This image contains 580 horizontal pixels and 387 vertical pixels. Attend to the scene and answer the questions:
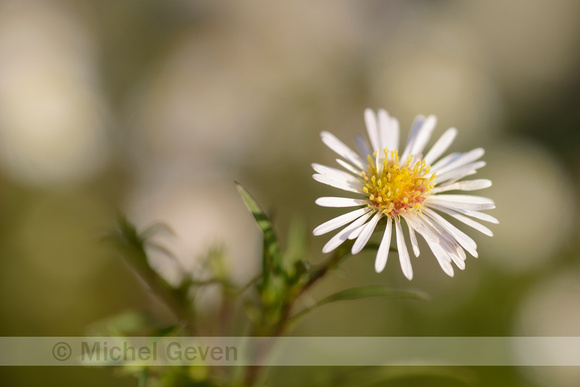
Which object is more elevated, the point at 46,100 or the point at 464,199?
the point at 46,100

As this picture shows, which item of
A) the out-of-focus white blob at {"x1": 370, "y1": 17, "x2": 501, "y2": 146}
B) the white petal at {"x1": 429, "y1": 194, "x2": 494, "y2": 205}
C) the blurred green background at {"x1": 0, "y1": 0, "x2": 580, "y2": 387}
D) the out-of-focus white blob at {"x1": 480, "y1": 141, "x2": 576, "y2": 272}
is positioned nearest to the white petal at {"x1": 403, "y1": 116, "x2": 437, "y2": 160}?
the white petal at {"x1": 429, "y1": 194, "x2": 494, "y2": 205}

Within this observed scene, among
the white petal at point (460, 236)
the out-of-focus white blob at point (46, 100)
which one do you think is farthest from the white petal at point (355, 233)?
the out-of-focus white blob at point (46, 100)

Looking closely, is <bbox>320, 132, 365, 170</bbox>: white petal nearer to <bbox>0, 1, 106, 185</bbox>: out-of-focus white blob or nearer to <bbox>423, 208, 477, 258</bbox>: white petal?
<bbox>423, 208, 477, 258</bbox>: white petal

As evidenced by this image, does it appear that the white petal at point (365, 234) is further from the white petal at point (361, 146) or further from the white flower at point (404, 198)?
the white petal at point (361, 146)

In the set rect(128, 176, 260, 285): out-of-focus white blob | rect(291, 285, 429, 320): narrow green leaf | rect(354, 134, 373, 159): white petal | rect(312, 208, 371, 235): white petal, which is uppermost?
rect(128, 176, 260, 285): out-of-focus white blob

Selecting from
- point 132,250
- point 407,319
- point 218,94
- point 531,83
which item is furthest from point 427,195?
point 531,83

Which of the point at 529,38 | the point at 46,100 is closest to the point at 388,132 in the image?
the point at 46,100

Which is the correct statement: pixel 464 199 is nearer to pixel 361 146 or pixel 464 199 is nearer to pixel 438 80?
pixel 361 146
